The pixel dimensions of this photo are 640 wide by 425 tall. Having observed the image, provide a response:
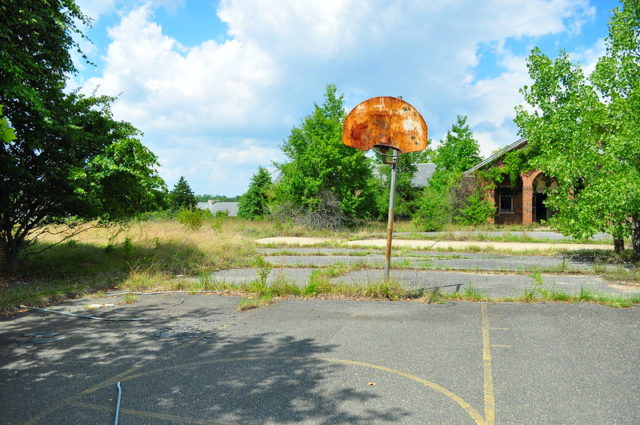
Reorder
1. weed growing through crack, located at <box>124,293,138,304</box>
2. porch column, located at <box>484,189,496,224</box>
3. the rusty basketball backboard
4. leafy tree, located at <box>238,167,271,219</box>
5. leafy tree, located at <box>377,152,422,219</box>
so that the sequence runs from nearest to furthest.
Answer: weed growing through crack, located at <box>124,293,138,304</box> < the rusty basketball backboard < porch column, located at <box>484,189,496,224</box> < leafy tree, located at <box>377,152,422,219</box> < leafy tree, located at <box>238,167,271,219</box>

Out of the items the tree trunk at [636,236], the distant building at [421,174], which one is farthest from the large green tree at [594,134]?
the distant building at [421,174]

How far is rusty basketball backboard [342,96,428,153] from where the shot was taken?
32.1ft

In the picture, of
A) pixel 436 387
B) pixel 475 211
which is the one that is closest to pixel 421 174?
pixel 475 211

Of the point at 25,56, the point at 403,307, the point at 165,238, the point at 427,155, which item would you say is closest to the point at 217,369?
the point at 403,307

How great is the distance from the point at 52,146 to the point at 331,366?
9741mm

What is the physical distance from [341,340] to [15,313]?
609cm

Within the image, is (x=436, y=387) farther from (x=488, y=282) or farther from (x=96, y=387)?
(x=488, y=282)

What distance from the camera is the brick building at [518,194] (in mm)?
32438

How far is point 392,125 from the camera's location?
9836 mm

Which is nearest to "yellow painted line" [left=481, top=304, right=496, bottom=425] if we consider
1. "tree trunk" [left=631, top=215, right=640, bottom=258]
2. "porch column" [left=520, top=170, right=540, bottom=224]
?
"tree trunk" [left=631, top=215, right=640, bottom=258]

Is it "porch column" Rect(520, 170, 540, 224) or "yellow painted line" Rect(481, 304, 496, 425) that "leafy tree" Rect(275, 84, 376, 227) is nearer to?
"porch column" Rect(520, 170, 540, 224)

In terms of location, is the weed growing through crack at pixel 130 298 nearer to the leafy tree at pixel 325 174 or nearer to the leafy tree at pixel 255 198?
the leafy tree at pixel 325 174

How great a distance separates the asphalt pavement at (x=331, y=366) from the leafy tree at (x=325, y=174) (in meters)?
23.8

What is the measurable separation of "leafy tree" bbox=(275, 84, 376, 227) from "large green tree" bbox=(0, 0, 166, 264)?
19.8 metres
